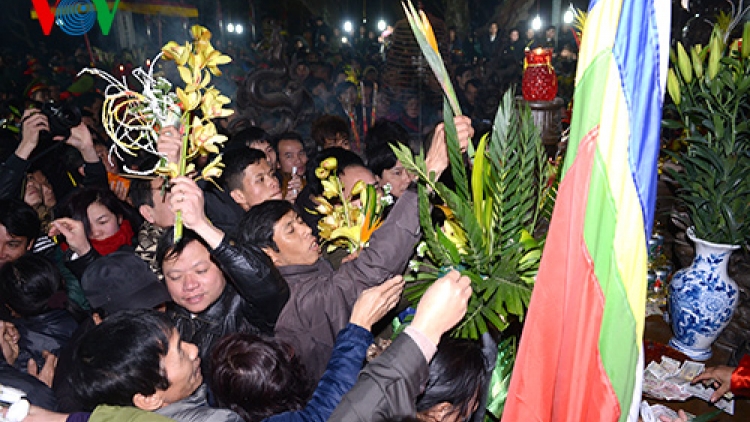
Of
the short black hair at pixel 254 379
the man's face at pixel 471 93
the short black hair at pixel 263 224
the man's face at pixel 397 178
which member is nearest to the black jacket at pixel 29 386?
the short black hair at pixel 254 379

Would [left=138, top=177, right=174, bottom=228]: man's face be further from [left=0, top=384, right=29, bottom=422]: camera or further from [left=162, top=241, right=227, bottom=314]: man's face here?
[left=0, top=384, right=29, bottom=422]: camera

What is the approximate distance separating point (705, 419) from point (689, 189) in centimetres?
90

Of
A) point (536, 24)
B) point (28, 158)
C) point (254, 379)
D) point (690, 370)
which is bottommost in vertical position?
point (690, 370)

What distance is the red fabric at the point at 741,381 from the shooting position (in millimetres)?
1612

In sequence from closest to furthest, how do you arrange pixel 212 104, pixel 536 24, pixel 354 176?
1. pixel 212 104
2. pixel 354 176
3. pixel 536 24

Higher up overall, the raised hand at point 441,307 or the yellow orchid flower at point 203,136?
the yellow orchid flower at point 203,136

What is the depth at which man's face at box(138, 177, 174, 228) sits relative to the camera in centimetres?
243

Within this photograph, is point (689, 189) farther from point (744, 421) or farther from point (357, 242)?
point (357, 242)

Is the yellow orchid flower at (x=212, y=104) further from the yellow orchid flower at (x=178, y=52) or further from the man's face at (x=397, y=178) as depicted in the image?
the man's face at (x=397, y=178)

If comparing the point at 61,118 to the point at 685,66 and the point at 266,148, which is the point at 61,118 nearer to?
the point at 266,148

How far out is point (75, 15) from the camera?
525 centimetres

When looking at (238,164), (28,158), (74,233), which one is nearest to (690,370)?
(238,164)

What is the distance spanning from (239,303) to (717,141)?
1773 mm

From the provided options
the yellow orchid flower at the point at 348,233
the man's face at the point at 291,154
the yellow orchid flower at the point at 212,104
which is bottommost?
the yellow orchid flower at the point at 348,233
